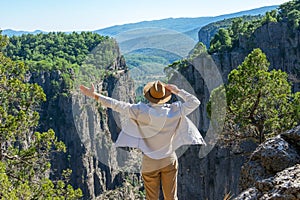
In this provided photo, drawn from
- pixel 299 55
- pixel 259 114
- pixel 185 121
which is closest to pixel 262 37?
pixel 299 55

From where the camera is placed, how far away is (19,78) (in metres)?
11.1

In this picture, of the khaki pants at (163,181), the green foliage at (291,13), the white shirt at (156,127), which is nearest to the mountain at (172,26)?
the white shirt at (156,127)

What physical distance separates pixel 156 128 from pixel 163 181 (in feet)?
1.93

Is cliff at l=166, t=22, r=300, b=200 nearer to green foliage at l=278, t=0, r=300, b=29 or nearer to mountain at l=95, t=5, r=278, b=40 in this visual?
green foliage at l=278, t=0, r=300, b=29

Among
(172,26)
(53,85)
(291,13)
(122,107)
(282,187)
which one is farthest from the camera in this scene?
(53,85)

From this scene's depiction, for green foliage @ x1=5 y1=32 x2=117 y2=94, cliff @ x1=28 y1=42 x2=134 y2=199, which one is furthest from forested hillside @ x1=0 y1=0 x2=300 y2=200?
green foliage @ x1=5 y1=32 x2=117 y2=94

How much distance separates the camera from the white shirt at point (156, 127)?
4113 millimetres

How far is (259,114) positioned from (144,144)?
8351mm

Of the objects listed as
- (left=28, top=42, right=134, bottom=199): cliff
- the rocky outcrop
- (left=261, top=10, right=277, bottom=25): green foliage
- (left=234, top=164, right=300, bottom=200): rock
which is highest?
(left=234, top=164, right=300, bottom=200): rock

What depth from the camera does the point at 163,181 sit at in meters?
4.43

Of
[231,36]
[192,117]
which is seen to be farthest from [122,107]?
[231,36]

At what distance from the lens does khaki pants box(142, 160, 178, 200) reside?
4383mm

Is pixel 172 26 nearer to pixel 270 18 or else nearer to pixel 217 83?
pixel 270 18

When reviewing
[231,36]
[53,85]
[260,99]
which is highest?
[260,99]
